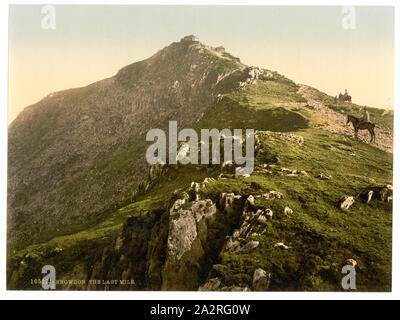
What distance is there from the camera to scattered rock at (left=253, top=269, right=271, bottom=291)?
32.4 metres

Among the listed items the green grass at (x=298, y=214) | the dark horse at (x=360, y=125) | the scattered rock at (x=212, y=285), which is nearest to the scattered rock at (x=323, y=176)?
the green grass at (x=298, y=214)

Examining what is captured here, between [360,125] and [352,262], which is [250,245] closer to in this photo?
[352,262]

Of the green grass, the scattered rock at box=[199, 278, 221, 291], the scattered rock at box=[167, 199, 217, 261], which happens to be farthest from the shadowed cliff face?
the scattered rock at box=[199, 278, 221, 291]

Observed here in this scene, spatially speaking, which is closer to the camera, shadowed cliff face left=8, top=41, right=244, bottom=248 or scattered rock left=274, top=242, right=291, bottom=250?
scattered rock left=274, top=242, right=291, bottom=250

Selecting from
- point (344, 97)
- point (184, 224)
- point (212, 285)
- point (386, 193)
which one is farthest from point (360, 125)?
point (212, 285)

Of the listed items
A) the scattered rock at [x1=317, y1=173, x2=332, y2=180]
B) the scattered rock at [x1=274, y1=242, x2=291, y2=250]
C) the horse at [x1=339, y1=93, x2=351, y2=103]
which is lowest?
the scattered rock at [x1=274, y1=242, x2=291, y2=250]

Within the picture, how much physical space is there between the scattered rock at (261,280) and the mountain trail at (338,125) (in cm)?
1856

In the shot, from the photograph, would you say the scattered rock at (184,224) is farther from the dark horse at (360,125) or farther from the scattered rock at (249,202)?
the dark horse at (360,125)

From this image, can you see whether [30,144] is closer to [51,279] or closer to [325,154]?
[51,279]

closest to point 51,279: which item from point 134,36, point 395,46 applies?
point 134,36

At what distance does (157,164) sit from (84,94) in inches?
893

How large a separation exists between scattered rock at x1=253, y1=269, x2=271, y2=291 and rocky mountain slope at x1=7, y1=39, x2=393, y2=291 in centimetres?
8

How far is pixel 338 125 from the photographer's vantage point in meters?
44.2

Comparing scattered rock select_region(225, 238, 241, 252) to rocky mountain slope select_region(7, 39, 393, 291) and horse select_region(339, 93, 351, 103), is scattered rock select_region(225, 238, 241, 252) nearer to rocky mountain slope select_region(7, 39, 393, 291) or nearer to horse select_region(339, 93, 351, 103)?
rocky mountain slope select_region(7, 39, 393, 291)
